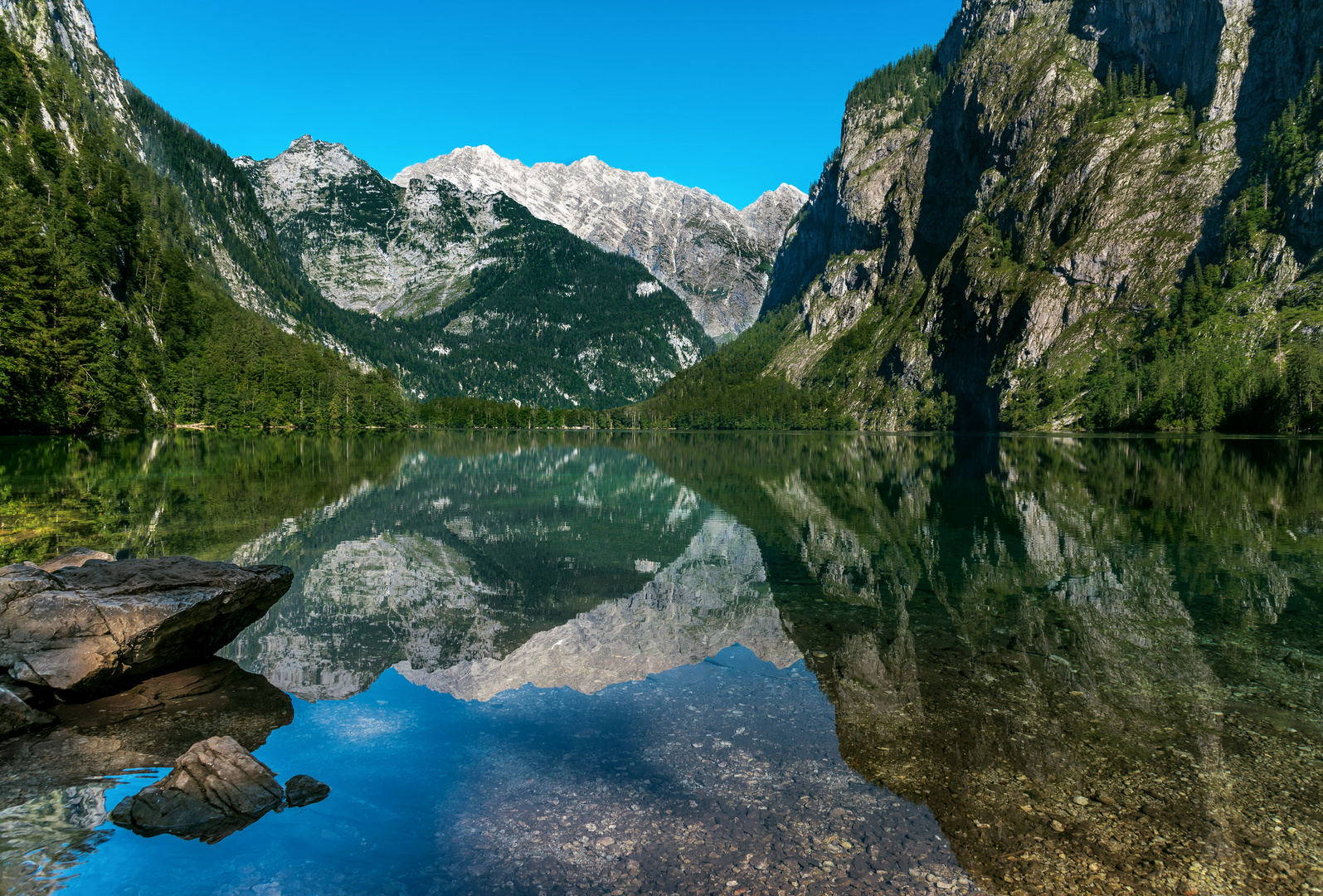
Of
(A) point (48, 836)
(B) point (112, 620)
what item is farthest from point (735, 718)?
(B) point (112, 620)

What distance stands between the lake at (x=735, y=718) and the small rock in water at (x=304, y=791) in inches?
7.8

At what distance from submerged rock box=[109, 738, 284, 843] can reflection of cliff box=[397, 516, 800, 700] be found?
4.56 meters

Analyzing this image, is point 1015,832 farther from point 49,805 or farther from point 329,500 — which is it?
point 329,500

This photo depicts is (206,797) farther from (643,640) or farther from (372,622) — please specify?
(643,640)

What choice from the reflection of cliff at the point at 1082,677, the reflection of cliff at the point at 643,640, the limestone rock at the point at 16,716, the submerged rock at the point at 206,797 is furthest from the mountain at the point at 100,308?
the reflection of cliff at the point at 1082,677

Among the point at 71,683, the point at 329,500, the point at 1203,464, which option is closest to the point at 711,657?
the point at 71,683

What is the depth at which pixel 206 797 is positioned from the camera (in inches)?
345

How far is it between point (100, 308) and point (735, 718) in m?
85.2

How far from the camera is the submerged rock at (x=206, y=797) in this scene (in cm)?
838

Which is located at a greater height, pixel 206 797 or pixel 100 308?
pixel 100 308

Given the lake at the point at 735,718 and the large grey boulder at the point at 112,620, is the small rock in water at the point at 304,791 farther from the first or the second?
the large grey boulder at the point at 112,620

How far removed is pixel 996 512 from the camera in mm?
36344

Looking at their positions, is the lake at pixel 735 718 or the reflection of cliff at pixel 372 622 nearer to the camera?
the lake at pixel 735 718

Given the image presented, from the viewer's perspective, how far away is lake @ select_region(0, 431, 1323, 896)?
7.76 metres
